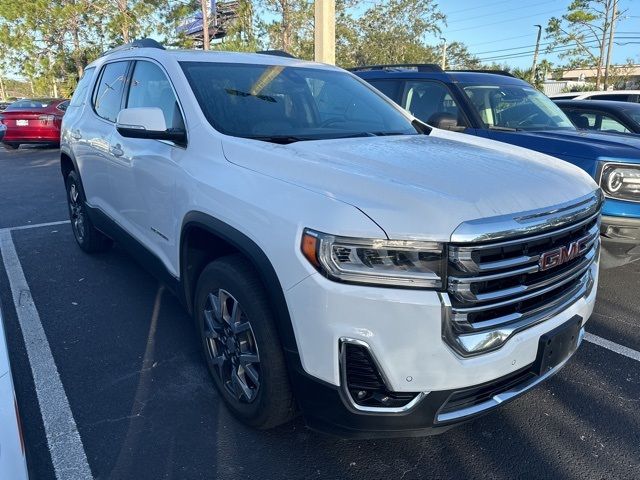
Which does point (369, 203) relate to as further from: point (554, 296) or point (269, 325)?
point (554, 296)

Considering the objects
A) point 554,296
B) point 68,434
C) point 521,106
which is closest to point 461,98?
point 521,106

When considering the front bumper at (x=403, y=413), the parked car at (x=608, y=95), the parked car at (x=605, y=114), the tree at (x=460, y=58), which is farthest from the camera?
the tree at (x=460, y=58)

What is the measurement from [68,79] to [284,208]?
1392 inches

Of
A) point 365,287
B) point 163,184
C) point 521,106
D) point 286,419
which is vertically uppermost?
point 521,106

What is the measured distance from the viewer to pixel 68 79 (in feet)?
104

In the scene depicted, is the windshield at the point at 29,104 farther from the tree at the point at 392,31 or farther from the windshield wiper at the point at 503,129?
the tree at the point at 392,31

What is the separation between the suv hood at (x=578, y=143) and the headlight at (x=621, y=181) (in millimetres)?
78

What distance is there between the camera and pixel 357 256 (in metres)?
1.83

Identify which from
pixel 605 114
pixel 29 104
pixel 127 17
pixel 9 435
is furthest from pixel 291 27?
pixel 9 435

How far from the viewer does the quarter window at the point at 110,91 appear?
393cm

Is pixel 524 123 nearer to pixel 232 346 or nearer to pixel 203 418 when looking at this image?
pixel 232 346

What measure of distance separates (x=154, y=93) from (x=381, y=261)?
2.25 meters

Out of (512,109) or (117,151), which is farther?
(512,109)

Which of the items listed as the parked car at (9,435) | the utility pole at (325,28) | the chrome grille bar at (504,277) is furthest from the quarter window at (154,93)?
the utility pole at (325,28)
